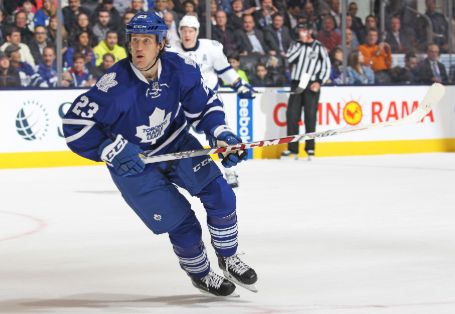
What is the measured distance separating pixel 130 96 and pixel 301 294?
3.38ft

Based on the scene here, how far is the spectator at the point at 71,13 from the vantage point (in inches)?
460

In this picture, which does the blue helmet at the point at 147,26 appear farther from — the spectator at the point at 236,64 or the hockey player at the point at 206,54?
the spectator at the point at 236,64

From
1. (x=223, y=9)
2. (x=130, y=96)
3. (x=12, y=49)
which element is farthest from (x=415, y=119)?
(x=223, y=9)

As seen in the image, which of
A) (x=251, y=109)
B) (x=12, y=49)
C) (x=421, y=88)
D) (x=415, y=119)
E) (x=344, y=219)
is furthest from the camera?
(x=421, y=88)

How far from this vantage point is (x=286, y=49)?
13.3m

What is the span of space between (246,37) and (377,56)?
1.71 metres

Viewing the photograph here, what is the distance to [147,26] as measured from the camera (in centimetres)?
462

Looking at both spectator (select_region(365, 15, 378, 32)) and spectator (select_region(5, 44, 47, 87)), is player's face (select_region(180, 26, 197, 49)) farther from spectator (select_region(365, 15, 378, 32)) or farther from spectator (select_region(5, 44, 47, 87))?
spectator (select_region(365, 15, 378, 32))

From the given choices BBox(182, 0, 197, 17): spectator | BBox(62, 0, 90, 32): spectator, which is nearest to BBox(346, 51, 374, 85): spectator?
BBox(182, 0, 197, 17): spectator

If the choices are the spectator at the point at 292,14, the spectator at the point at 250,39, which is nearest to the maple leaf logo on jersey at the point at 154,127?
the spectator at the point at 250,39

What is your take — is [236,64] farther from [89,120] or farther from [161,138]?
[89,120]

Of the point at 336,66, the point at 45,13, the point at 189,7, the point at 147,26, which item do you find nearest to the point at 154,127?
the point at 147,26

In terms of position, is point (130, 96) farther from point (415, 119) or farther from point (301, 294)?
point (415, 119)

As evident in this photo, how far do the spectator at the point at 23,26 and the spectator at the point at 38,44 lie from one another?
2.0 inches
